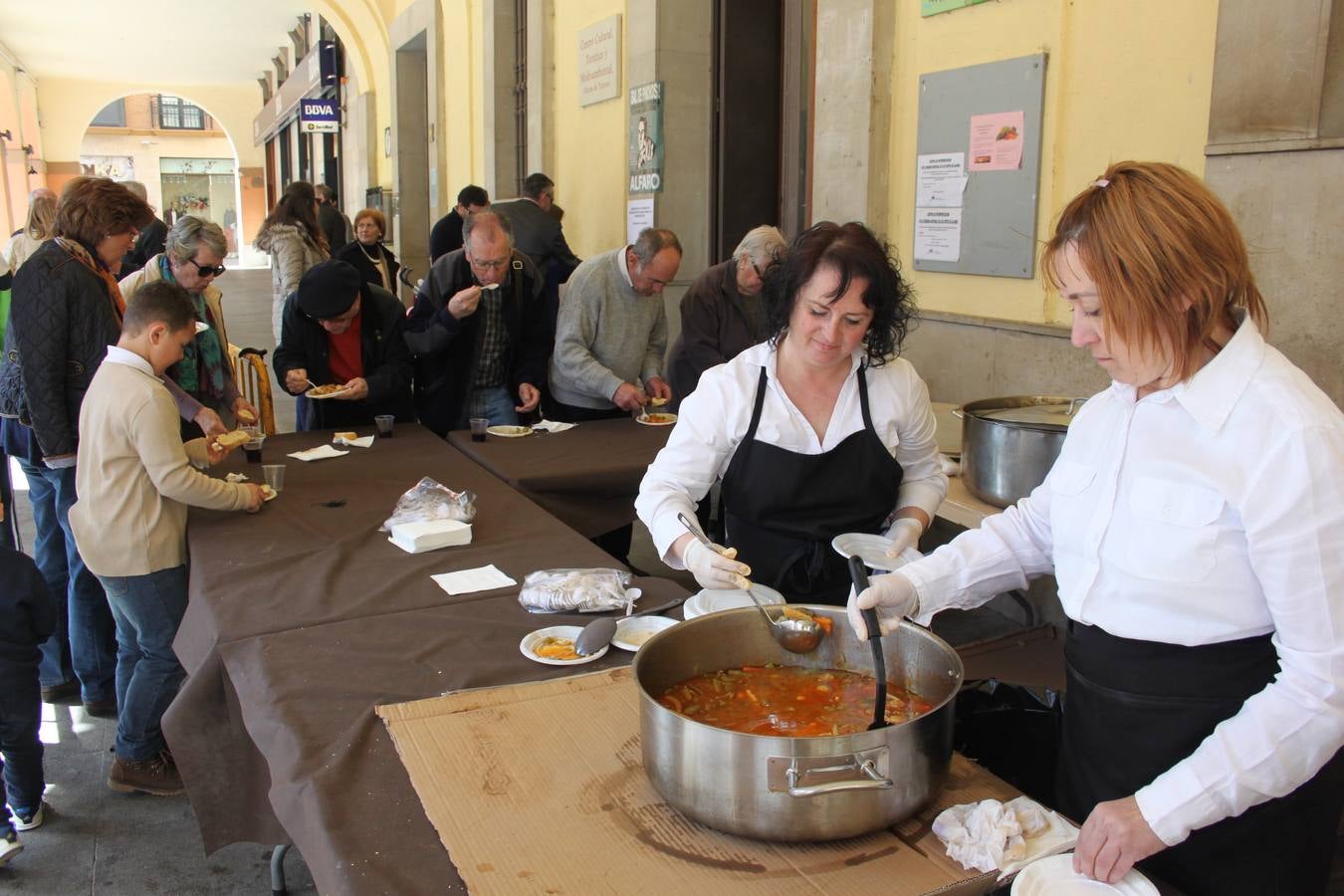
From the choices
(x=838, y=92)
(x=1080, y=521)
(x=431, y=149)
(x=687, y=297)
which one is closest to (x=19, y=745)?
(x=1080, y=521)

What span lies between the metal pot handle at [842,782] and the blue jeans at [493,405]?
3733 mm

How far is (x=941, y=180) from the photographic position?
478 centimetres

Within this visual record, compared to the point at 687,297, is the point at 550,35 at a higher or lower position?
higher

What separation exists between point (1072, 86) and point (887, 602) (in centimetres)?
314

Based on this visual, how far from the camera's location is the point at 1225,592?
135 cm

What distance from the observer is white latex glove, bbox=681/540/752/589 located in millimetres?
1992

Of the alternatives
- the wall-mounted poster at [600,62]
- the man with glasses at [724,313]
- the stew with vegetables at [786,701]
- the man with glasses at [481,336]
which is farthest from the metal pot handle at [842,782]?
the wall-mounted poster at [600,62]

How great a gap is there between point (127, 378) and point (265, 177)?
119ft

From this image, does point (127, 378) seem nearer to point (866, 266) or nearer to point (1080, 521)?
point (866, 266)

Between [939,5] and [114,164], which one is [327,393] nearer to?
[939,5]

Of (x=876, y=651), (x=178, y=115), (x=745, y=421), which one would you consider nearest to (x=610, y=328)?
(x=745, y=421)

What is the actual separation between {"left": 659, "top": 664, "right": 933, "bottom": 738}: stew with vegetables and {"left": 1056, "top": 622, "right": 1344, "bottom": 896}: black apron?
251 millimetres

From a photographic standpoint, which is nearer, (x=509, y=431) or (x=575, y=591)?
(x=575, y=591)

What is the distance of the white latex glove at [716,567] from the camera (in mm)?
1992
